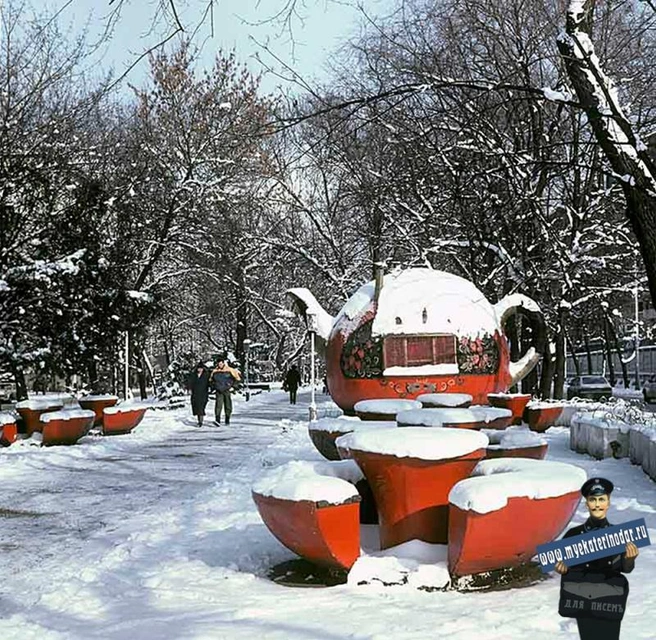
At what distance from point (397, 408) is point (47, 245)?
1386cm

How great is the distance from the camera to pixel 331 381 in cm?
1543

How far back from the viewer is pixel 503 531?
6.37 m

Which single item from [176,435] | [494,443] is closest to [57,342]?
[176,435]

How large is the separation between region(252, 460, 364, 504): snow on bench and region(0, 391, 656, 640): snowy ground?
2.19 feet

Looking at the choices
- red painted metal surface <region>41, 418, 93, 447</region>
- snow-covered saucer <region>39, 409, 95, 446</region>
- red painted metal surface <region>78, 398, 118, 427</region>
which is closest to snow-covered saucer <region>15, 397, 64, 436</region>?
snow-covered saucer <region>39, 409, 95, 446</region>

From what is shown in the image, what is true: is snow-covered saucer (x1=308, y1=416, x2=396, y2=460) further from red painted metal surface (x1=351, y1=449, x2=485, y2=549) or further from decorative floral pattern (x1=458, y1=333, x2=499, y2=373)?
decorative floral pattern (x1=458, y1=333, x2=499, y2=373)

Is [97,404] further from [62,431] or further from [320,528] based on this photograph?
[320,528]

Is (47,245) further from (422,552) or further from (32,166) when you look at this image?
(422,552)

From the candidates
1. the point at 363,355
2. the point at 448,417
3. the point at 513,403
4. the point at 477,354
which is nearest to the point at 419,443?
the point at 448,417

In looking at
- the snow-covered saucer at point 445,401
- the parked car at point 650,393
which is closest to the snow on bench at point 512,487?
the snow-covered saucer at point 445,401

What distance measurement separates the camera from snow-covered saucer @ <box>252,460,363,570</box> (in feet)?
21.7

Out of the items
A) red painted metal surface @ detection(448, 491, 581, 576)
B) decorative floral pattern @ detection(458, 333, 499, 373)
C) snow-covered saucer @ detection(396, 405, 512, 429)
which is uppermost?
decorative floral pattern @ detection(458, 333, 499, 373)

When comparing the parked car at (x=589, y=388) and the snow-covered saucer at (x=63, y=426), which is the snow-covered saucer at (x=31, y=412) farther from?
the parked car at (x=589, y=388)

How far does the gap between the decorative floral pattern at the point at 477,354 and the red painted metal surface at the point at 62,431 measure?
25.6 feet
